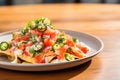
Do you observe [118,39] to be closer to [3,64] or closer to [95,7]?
[3,64]

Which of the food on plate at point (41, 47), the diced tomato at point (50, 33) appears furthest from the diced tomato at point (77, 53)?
the diced tomato at point (50, 33)

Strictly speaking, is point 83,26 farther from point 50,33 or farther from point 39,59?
point 39,59

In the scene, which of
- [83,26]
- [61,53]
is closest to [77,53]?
[61,53]

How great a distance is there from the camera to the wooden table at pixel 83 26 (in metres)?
1.11

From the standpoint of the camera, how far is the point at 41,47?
3.85ft

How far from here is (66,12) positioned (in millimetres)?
2312

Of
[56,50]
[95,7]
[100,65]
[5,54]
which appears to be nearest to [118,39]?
[100,65]

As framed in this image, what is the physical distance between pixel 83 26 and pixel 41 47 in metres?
0.80

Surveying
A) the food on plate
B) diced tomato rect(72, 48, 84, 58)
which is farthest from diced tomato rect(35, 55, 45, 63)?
diced tomato rect(72, 48, 84, 58)

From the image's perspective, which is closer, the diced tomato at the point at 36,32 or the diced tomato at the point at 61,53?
the diced tomato at the point at 61,53

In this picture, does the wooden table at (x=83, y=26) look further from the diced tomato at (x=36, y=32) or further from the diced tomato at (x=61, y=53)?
the diced tomato at (x=36, y=32)

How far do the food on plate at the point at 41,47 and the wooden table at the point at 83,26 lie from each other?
0.06 metres

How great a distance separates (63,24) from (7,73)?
909mm

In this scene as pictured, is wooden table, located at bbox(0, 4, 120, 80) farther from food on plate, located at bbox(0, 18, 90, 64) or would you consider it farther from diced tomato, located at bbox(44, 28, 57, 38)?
diced tomato, located at bbox(44, 28, 57, 38)
